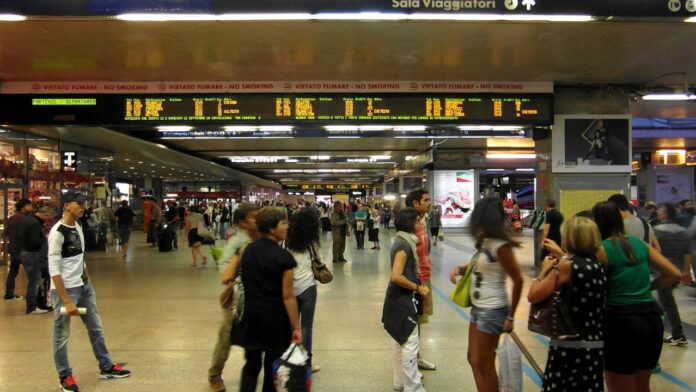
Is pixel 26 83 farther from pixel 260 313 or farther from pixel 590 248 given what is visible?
pixel 590 248

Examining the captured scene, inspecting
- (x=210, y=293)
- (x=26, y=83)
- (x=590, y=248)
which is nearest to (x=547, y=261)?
(x=590, y=248)

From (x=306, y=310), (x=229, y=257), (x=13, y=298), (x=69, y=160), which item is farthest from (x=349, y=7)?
(x=69, y=160)

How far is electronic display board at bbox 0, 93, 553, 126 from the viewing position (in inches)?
355

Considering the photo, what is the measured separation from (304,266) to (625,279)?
2395 mm

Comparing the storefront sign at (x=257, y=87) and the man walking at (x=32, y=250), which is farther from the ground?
the storefront sign at (x=257, y=87)

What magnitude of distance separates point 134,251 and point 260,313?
50.4ft

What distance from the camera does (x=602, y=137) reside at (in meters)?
9.91

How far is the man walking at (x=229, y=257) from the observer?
4324mm

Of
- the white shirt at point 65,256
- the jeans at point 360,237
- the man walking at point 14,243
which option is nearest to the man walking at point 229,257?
the white shirt at point 65,256

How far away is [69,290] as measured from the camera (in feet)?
14.9

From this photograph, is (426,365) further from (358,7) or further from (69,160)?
(69,160)

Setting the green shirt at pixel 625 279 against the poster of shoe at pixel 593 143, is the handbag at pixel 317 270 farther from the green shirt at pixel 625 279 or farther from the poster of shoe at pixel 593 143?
the poster of shoe at pixel 593 143

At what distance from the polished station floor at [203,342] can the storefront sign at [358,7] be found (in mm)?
3525

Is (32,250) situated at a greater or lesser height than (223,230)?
greater
